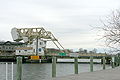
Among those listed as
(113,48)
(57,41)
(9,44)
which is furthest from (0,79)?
(9,44)

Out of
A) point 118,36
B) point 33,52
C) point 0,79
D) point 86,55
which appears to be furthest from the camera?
point 33,52

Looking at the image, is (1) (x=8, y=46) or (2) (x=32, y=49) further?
(1) (x=8, y=46)

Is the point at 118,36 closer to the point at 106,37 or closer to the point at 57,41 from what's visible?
the point at 106,37

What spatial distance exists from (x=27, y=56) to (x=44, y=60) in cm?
937

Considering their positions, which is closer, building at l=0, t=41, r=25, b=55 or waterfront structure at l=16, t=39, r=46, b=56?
waterfront structure at l=16, t=39, r=46, b=56

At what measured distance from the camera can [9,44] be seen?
138625mm

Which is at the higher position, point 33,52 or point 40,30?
point 40,30

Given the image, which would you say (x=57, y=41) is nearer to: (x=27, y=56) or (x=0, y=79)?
(x=27, y=56)

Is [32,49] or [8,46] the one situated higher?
[8,46]

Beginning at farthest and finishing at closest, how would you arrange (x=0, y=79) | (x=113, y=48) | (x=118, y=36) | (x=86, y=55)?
(x=86, y=55)
(x=0, y=79)
(x=113, y=48)
(x=118, y=36)

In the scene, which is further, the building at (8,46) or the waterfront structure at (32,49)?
the building at (8,46)

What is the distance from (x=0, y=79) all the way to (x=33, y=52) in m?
91.8

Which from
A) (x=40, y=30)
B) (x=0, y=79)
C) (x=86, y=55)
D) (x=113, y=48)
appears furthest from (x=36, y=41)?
(x=113, y=48)

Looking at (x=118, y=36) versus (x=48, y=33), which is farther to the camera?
(x=48, y=33)
